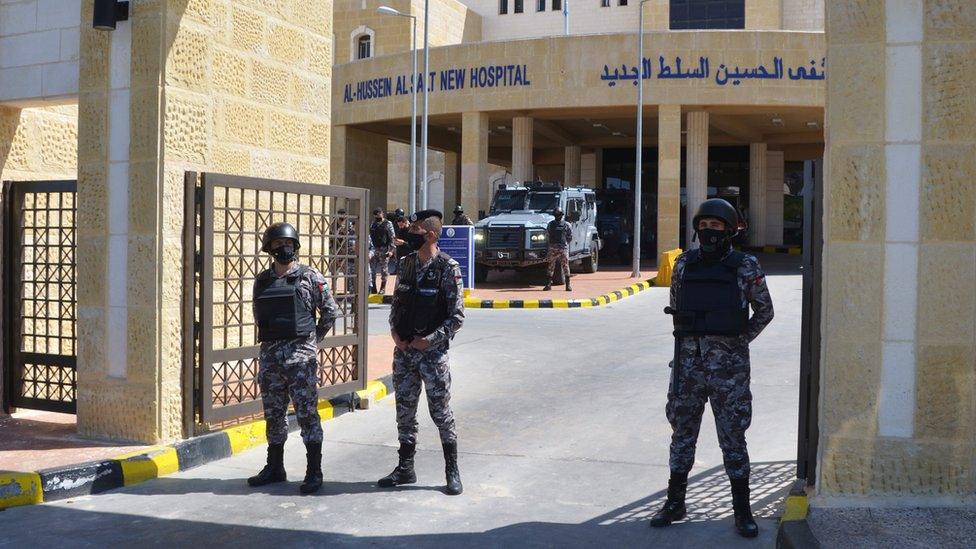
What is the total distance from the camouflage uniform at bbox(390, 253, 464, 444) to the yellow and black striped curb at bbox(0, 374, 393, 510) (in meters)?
1.70

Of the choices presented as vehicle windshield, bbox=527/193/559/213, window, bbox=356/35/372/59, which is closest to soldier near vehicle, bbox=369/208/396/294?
vehicle windshield, bbox=527/193/559/213

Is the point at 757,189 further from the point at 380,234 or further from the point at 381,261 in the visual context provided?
the point at 380,234

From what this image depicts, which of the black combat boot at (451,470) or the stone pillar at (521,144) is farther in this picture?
the stone pillar at (521,144)

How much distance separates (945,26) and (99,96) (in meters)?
5.64

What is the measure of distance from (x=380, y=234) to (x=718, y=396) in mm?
13978

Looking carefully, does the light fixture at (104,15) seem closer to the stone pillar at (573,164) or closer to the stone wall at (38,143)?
the stone wall at (38,143)

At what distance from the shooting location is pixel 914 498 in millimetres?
5434

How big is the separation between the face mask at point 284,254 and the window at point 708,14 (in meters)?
42.2

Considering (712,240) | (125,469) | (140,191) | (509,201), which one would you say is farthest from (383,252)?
(712,240)

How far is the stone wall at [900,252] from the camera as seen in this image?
5.34m

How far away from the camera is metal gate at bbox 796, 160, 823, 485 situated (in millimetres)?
5777

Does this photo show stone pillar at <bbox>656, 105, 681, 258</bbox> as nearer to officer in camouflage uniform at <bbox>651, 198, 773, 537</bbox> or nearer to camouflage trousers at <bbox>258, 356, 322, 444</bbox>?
camouflage trousers at <bbox>258, 356, 322, 444</bbox>

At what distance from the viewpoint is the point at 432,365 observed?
614 cm

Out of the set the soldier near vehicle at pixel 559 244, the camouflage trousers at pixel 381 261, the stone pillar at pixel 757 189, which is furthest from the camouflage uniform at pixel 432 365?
the stone pillar at pixel 757 189
